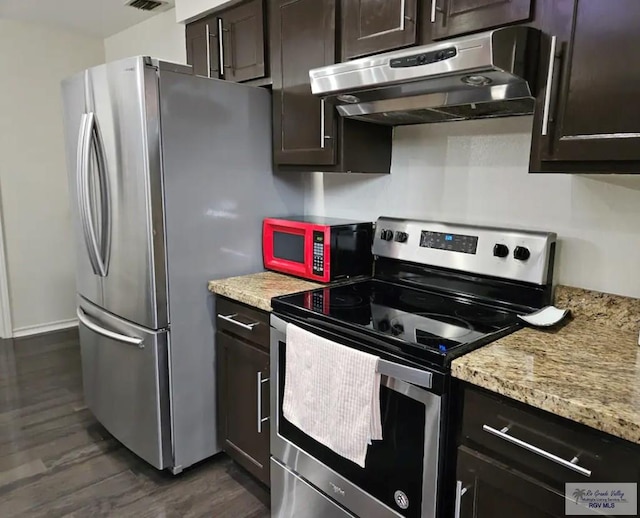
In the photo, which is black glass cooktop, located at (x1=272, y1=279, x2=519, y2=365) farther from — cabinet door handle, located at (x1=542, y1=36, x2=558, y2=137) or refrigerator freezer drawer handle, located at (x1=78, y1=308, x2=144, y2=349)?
refrigerator freezer drawer handle, located at (x1=78, y1=308, x2=144, y2=349)

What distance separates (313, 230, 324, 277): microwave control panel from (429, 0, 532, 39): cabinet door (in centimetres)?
85

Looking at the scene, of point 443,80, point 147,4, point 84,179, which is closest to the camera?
point 443,80

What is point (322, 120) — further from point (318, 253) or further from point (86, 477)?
point (86, 477)

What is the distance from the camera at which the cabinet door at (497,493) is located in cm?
105

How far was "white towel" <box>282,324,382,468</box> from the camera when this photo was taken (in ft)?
4.43

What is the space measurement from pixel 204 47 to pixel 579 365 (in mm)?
2269

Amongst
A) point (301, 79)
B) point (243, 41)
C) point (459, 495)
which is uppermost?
Answer: point (243, 41)

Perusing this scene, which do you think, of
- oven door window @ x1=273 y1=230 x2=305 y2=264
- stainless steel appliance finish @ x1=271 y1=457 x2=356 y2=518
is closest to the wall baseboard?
oven door window @ x1=273 y1=230 x2=305 y2=264

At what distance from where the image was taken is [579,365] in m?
1.16

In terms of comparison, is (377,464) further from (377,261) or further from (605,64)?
(605,64)

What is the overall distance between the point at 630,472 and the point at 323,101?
5.11 feet

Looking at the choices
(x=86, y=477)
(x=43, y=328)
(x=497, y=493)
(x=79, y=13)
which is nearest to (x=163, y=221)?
(x=86, y=477)

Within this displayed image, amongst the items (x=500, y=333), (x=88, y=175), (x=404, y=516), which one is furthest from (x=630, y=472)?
(x=88, y=175)

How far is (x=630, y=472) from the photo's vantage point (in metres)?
0.93
